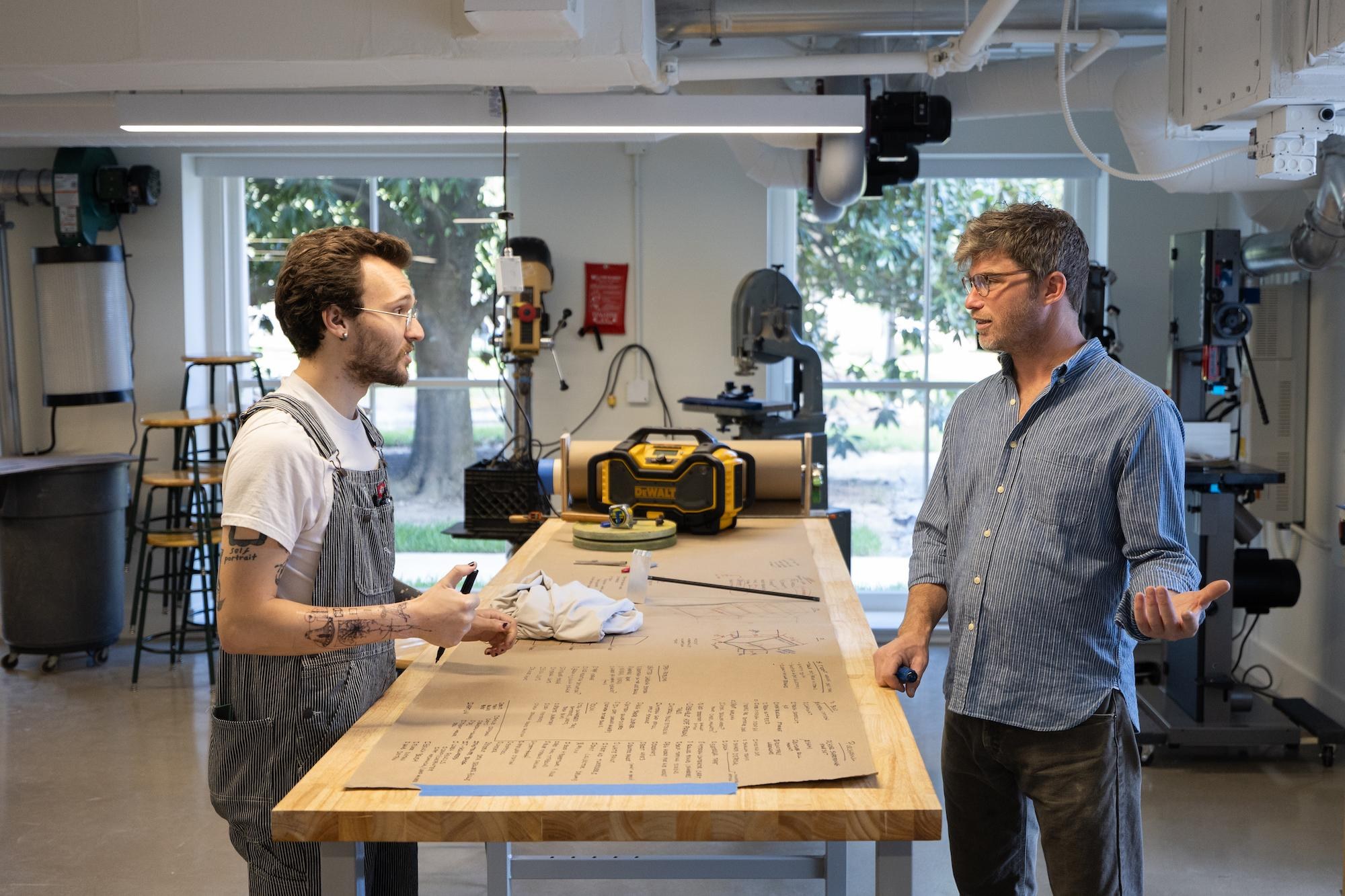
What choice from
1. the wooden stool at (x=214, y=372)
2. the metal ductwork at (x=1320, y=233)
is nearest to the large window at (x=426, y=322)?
the wooden stool at (x=214, y=372)

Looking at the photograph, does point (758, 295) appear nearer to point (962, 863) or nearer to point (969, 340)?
point (969, 340)

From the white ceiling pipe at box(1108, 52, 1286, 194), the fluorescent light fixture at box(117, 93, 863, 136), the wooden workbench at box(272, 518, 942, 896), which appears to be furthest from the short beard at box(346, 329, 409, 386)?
the white ceiling pipe at box(1108, 52, 1286, 194)

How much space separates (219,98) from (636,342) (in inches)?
109

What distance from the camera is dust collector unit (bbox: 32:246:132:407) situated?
18.0 ft

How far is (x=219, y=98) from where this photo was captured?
11.3 ft

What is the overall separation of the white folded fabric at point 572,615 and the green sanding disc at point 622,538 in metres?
0.72

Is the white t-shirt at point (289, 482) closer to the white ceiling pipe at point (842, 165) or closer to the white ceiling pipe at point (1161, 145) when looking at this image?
the white ceiling pipe at point (1161, 145)

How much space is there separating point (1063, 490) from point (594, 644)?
84 cm

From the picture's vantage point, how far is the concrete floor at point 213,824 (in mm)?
3414

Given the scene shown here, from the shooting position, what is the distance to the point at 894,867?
141 cm

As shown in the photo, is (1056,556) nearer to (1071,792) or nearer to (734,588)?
(1071,792)

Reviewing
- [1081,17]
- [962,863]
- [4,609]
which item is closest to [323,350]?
[962,863]

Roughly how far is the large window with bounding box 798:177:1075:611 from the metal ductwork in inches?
66.8

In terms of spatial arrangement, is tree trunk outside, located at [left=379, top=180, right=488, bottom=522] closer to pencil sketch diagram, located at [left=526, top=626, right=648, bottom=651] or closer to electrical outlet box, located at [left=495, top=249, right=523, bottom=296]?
electrical outlet box, located at [left=495, top=249, right=523, bottom=296]
